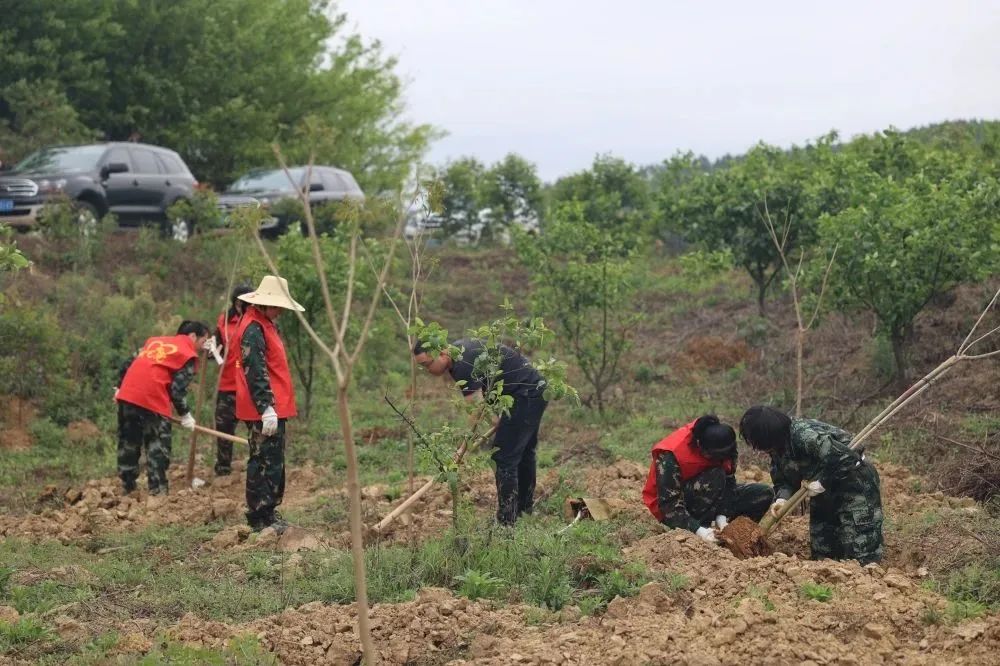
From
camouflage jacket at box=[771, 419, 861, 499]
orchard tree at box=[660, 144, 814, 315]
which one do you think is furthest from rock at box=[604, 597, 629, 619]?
orchard tree at box=[660, 144, 814, 315]

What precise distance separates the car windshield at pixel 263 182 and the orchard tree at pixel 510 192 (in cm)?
590

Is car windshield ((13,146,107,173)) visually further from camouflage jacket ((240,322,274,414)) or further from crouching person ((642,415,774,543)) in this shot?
crouching person ((642,415,774,543))

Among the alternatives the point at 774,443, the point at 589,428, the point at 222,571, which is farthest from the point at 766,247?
the point at 222,571

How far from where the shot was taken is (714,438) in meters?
7.21

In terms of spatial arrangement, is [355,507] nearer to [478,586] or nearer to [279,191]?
[478,586]

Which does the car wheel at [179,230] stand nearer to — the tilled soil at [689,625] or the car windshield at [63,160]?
the car windshield at [63,160]

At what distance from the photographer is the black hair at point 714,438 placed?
721 centimetres

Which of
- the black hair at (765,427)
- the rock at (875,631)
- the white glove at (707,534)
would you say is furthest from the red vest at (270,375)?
the rock at (875,631)

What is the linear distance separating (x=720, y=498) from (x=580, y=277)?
517 centimetres

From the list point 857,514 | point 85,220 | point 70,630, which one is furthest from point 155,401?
point 85,220

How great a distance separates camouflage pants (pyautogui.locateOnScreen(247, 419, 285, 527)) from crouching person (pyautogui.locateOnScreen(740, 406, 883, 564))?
3151mm

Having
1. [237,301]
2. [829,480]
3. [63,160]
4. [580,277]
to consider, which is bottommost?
[829,480]

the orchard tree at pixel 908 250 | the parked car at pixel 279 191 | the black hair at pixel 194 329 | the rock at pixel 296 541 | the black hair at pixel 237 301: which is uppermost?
the parked car at pixel 279 191

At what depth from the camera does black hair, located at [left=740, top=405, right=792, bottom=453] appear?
7.00 m
